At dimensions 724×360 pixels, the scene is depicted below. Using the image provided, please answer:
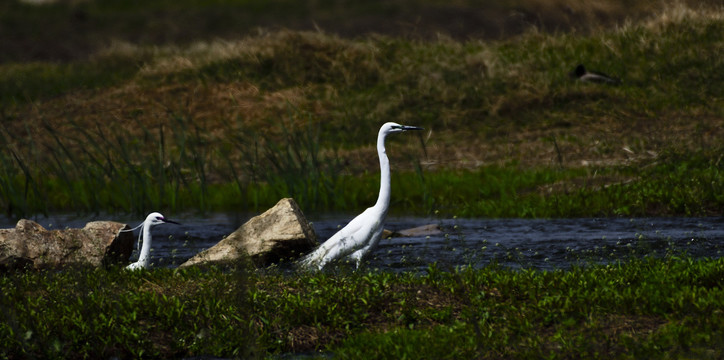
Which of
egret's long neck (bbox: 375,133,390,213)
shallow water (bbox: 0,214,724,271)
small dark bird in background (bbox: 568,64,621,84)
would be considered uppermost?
small dark bird in background (bbox: 568,64,621,84)

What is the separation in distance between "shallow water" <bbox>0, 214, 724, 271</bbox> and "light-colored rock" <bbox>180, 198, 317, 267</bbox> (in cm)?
33

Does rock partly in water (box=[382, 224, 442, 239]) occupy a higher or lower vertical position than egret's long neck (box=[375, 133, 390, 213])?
lower

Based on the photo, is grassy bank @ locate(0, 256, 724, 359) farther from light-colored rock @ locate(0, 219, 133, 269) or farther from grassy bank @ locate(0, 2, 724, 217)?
grassy bank @ locate(0, 2, 724, 217)

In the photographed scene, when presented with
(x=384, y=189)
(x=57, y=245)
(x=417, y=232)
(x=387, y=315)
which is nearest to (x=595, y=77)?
(x=417, y=232)

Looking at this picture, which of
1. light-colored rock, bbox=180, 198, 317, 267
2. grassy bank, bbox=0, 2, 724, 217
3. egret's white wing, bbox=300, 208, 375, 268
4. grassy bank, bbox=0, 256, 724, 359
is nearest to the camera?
grassy bank, bbox=0, 256, 724, 359

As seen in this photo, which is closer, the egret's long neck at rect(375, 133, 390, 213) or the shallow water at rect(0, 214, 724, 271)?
the egret's long neck at rect(375, 133, 390, 213)

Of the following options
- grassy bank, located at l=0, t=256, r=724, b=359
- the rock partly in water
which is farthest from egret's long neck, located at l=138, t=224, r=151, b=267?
the rock partly in water

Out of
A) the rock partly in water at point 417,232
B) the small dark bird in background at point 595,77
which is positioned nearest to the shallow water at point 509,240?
the rock partly in water at point 417,232

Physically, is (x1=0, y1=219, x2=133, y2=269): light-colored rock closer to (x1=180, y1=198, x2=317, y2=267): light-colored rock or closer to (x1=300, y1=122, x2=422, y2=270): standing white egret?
(x1=180, y1=198, x2=317, y2=267): light-colored rock

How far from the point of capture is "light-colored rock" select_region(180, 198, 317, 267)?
37.3 feet

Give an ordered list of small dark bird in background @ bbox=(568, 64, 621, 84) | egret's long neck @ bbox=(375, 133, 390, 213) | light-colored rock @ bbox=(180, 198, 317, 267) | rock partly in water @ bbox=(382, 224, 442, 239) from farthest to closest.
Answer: small dark bird in background @ bbox=(568, 64, 621, 84) < rock partly in water @ bbox=(382, 224, 442, 239) < light-colored rock @ bbox=(180, 198, 317, 267) < egret's long neck @ bbox=(375, 133, 390, 213)

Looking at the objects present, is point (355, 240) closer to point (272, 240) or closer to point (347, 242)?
point (347, 242)

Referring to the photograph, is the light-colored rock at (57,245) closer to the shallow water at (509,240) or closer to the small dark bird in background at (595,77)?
the shallow water at (509,240)

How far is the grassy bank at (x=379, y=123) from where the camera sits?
666 inches
